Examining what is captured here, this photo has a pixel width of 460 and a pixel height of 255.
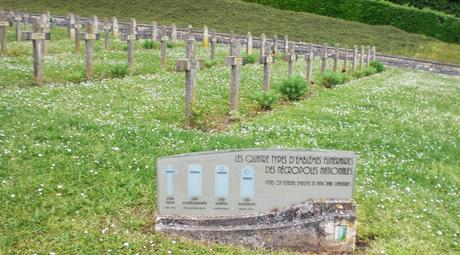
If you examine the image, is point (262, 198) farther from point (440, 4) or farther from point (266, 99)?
point (440, 4)

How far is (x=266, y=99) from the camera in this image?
1345 centimetres

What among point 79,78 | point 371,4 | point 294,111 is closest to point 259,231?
point 294,111

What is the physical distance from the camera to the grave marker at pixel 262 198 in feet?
19.6

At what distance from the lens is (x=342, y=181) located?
239 inches

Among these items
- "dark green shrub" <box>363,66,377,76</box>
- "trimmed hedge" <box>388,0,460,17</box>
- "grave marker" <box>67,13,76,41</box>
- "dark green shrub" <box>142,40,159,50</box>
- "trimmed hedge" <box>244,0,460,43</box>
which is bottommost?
"dark green shrub" <box>363,66,377,76</box>

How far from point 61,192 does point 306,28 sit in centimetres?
4450

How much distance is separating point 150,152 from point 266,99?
5.80 meters

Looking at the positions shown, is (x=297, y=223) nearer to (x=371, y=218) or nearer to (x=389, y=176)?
(x=371, y=218)

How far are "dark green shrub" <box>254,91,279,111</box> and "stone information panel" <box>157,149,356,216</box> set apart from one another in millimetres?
7453

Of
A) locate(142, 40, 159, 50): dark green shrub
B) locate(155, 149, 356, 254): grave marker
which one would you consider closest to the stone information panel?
locate(155, 149, 356, 254): grave marker

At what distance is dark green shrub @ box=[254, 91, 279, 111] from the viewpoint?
44.1ft

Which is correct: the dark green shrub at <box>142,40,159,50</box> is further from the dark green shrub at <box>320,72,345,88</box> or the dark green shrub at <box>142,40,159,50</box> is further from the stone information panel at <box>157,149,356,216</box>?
the stone information panel at <box>157,149,356,216</box>

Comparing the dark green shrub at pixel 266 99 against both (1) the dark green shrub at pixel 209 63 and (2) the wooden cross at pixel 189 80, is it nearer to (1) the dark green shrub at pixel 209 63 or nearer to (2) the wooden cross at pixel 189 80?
(2) the wooden cross at pixel 189 80

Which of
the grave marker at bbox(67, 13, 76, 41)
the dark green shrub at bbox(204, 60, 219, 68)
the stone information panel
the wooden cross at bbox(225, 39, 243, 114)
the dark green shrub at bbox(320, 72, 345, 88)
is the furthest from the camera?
the grave marker at bbox(67, 13, 76, 41)
